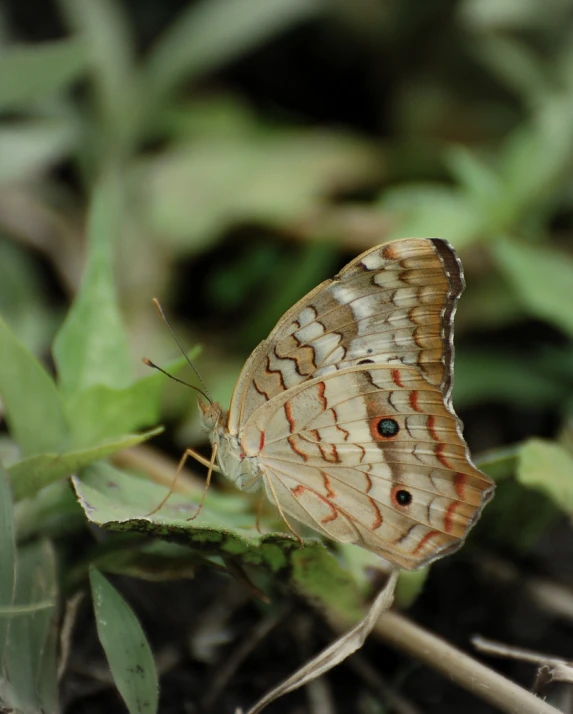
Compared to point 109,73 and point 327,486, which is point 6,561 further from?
point 109,73

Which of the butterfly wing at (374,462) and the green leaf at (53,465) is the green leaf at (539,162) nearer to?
the butterfly wing at (374,462)

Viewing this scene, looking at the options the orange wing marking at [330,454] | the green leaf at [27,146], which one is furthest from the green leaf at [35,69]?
the orange wing marking at [330,454]

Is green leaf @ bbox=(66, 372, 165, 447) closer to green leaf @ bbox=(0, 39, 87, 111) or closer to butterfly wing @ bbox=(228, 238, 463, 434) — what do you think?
butterfly wing @ bbox=(228, 238, 463, 434)

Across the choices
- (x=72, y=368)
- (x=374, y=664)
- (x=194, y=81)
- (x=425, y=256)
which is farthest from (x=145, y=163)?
(x=374, y=664)

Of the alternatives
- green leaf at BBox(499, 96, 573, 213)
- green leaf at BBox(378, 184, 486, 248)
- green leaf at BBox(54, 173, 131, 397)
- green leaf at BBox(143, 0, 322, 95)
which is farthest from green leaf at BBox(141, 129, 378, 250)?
green leaf at BBox(54, 173, 131, 397)

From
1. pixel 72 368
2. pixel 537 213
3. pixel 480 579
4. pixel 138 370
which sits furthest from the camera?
pixel 537 213

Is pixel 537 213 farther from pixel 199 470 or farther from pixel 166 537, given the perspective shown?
pixel 166 537
